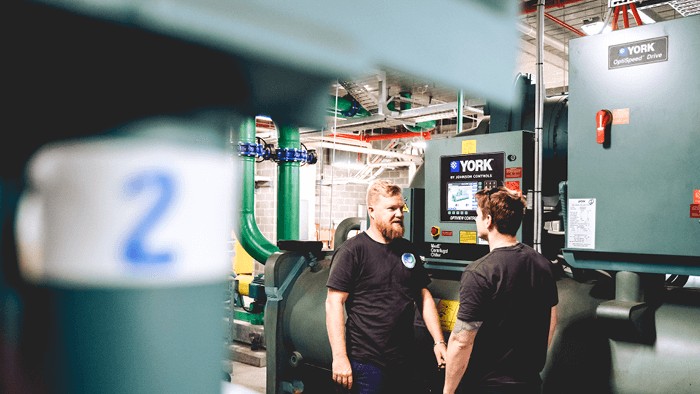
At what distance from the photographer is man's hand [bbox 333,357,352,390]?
190 centimetres

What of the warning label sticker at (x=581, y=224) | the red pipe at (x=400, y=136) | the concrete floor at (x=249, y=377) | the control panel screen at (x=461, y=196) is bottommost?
the concrete floor at (x=249, y=377)

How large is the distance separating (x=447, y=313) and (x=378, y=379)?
2.08 feet

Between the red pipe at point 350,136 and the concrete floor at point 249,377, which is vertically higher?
the red pipe at point 350,136

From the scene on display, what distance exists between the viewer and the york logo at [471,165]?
239 cm

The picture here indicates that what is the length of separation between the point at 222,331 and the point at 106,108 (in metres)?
0.18

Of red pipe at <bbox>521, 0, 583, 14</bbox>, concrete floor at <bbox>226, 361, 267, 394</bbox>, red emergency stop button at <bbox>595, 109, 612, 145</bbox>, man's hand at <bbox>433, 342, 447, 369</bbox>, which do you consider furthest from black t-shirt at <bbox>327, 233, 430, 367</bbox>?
red pipe at <bbox>521, 0, 583, 14</bbox>

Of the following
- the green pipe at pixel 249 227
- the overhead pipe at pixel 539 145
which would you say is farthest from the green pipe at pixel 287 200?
the overhead pipe at pixel 539 145

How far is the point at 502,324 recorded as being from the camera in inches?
61.9

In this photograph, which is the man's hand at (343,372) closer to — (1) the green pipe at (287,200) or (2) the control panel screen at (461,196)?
(2) the control panel screen at (461,196)

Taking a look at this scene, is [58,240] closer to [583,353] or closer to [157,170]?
[157,170]

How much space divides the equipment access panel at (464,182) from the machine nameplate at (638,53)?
57 cm

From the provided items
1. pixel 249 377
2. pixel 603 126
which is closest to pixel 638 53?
pixel 603 126

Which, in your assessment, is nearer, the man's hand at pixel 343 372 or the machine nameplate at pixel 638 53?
the machine nameplate at pixel 638 53

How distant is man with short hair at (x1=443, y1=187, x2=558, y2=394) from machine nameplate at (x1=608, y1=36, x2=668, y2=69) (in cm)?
76
